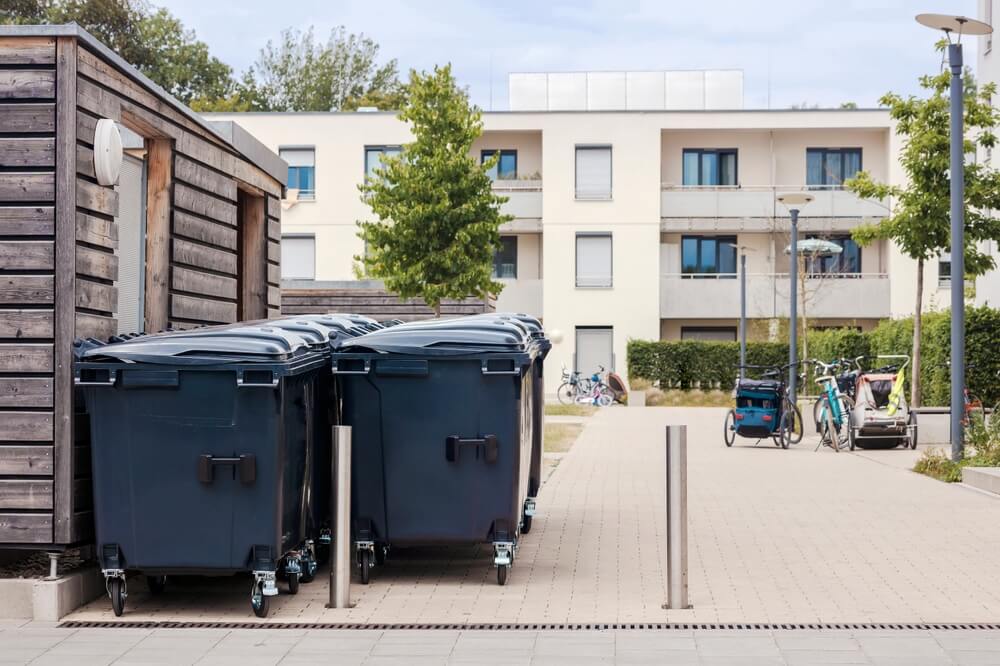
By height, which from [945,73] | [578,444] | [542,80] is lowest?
[578,444]

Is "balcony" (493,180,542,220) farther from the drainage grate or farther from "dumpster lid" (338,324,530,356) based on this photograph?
the drainage grate

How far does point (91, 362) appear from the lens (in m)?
7.20

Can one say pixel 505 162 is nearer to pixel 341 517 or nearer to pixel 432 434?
pixel 432 434

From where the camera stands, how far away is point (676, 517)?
7504mm

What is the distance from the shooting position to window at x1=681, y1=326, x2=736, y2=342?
148 feet

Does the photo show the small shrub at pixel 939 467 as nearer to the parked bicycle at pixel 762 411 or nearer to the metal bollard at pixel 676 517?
the parked bicycle at pixel 762 411

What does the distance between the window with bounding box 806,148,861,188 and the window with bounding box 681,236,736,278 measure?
3303 mm

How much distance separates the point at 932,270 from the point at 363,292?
24.4 m

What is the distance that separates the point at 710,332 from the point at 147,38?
94.3 feet

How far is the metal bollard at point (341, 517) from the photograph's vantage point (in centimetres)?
733

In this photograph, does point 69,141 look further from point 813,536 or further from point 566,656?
point 813,536

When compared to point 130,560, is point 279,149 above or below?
above

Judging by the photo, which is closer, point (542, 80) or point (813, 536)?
point (813, 536)

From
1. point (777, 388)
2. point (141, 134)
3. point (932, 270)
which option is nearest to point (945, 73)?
point (777, 388)
